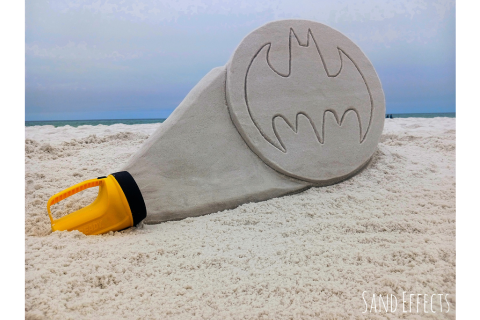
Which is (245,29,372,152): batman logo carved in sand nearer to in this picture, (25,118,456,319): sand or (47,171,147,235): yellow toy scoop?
(25,118,456,319): sand

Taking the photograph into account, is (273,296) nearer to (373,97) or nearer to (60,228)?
(60,228)

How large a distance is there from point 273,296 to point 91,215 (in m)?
1.00

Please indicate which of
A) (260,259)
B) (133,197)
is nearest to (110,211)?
(133,197)

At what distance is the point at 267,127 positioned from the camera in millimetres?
2189

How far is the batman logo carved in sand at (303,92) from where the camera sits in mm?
2205

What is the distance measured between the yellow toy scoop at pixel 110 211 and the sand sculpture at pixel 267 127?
0.20 m

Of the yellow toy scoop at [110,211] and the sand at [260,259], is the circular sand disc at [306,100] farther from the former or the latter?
the yellow toy scoop at [110,211]

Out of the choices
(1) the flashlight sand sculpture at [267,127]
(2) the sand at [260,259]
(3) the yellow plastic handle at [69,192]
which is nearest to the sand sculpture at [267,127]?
(1) the flashlight sand sculpture at [267,127]

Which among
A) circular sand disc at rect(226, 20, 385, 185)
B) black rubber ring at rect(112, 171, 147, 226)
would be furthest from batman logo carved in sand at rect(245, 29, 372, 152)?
black rubber ring at rect(112, 171, 147, 226)

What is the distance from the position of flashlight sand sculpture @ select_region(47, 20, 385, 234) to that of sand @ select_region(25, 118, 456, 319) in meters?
0.14

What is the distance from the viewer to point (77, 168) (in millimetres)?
2586

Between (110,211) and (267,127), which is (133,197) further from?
(267,127)

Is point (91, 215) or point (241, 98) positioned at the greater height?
point (241, 98)

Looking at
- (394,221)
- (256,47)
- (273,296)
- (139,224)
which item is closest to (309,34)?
(256,47)
